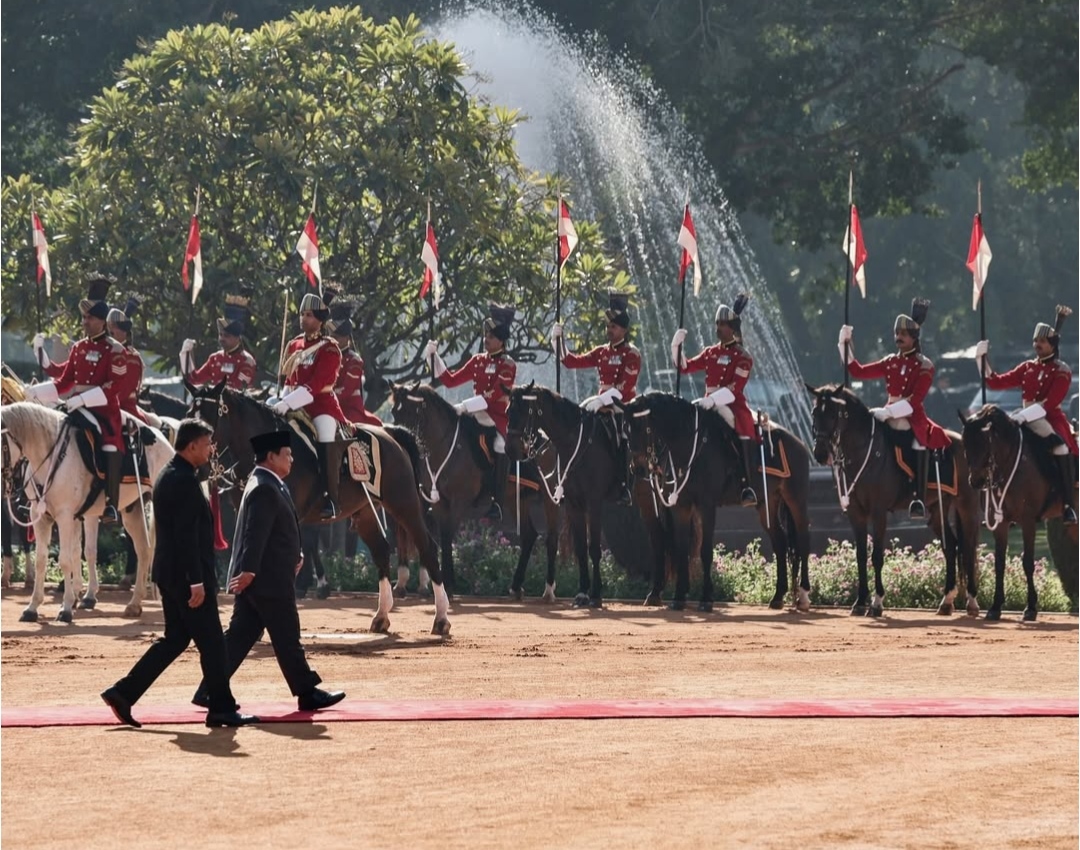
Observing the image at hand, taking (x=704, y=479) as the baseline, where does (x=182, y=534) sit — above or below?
below

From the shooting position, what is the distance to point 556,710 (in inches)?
513

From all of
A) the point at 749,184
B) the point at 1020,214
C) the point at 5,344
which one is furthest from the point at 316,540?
the point at 1020,214

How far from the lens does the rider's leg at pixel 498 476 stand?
24.4 m

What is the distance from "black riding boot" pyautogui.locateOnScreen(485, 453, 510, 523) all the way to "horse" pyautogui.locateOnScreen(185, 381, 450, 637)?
5.34 metres

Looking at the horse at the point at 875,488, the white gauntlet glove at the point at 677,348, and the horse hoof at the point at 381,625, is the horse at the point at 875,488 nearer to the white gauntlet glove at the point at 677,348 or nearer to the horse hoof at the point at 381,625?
the white gauntlet glove at the point at 677,348

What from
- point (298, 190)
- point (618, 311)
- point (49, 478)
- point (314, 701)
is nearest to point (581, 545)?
point (618, 311)

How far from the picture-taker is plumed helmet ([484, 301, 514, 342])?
24109mm

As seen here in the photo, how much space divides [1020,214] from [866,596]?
51.7 m

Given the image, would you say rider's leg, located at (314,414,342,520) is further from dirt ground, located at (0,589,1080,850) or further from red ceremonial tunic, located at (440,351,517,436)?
red ceremonial tunic, located at (440,351,517,436)

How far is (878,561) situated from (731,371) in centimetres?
247

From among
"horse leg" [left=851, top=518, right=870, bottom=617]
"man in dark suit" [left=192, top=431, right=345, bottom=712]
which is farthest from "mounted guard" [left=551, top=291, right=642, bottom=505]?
"man in dark suit" [left=192, top=431, right=345, bottom=712]

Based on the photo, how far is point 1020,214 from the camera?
2840 inches

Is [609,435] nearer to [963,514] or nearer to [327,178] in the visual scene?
[963,514]

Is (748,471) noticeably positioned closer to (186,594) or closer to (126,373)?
(126,373)
